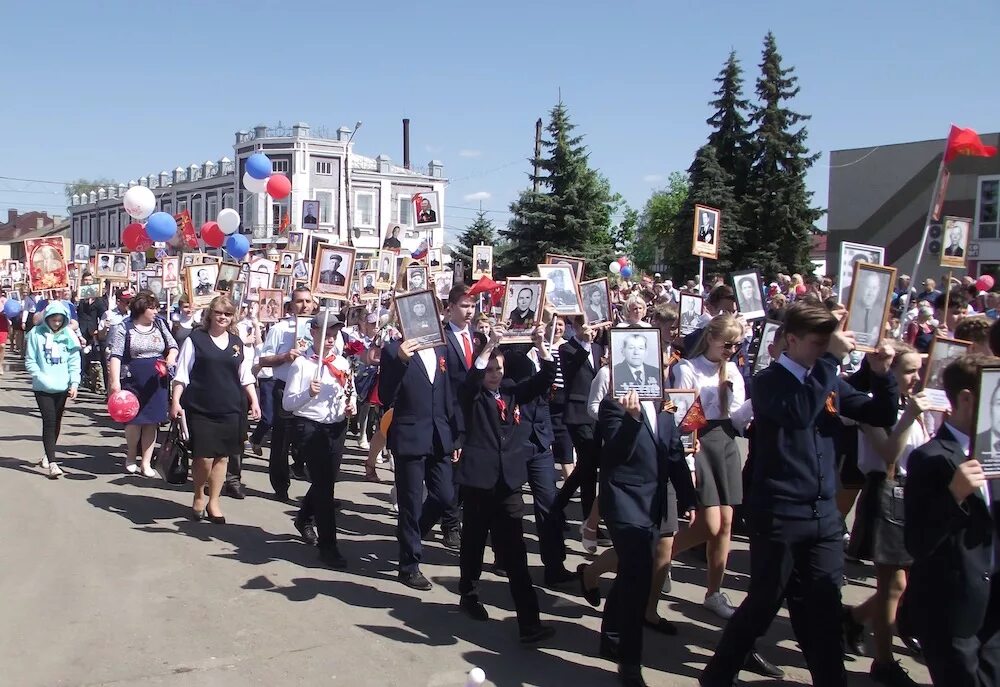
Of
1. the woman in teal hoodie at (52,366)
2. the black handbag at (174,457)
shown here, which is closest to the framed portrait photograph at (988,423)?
the black handbag at (174,457)

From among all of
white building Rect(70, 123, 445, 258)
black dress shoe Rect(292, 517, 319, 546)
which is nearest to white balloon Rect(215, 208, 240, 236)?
black dress shoe Rect(292, 517, 319, 546)

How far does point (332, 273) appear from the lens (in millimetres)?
8266

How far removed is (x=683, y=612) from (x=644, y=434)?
1767 millimetres

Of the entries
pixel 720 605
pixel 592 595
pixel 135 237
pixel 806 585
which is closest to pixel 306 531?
pixel 592 595

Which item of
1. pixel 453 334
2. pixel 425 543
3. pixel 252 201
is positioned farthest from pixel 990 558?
pixel 252 201

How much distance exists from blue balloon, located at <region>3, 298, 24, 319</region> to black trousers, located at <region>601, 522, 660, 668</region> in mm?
23836

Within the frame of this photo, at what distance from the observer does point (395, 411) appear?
6637 mm

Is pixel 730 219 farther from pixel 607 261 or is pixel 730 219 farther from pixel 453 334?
pixel 453 334

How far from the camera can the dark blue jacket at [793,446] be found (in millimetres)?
4270

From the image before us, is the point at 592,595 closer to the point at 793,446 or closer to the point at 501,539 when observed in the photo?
the point at 501,539

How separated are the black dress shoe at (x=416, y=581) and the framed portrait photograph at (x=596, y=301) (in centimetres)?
278

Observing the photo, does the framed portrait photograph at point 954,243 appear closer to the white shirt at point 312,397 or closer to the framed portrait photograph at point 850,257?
the framed portrait photograph at point 850,257

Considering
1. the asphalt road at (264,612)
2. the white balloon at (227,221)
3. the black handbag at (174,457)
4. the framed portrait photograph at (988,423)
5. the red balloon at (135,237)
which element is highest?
the white balloon at (227,221)

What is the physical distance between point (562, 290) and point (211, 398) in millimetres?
3365
